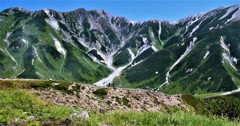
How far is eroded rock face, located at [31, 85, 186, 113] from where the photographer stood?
59.0m

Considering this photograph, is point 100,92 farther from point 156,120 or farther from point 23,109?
point 156,120

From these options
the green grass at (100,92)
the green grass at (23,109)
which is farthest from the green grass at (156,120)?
the green grass at (100,92)

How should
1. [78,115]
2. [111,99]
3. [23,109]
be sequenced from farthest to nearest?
[111,99] → [23,109] → [78,115]

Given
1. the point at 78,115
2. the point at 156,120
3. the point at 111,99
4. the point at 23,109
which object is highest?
the point at 111,99

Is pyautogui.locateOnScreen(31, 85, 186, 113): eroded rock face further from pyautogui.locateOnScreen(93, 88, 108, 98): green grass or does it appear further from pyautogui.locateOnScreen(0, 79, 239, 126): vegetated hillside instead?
pyautogui.locateOnScreen(0, 79, 239, 126): vegetated hillside

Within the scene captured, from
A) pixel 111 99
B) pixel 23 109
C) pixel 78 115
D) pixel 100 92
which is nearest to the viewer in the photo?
pixel 78 115

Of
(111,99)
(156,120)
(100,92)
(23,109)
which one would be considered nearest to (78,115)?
(156,120)

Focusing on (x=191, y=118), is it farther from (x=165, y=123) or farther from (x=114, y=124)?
(x=114, y=124)

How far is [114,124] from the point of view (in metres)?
12.3

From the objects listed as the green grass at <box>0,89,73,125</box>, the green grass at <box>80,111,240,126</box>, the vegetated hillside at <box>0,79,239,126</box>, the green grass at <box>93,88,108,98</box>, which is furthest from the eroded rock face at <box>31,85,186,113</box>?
the green grass at <box>80,111,240,126</box>

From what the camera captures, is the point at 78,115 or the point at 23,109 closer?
the point at 78,115

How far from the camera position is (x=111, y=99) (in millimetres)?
69562

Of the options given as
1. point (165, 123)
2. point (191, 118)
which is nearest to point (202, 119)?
point (191, 118)

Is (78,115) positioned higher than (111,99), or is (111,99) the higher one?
(111,99)
